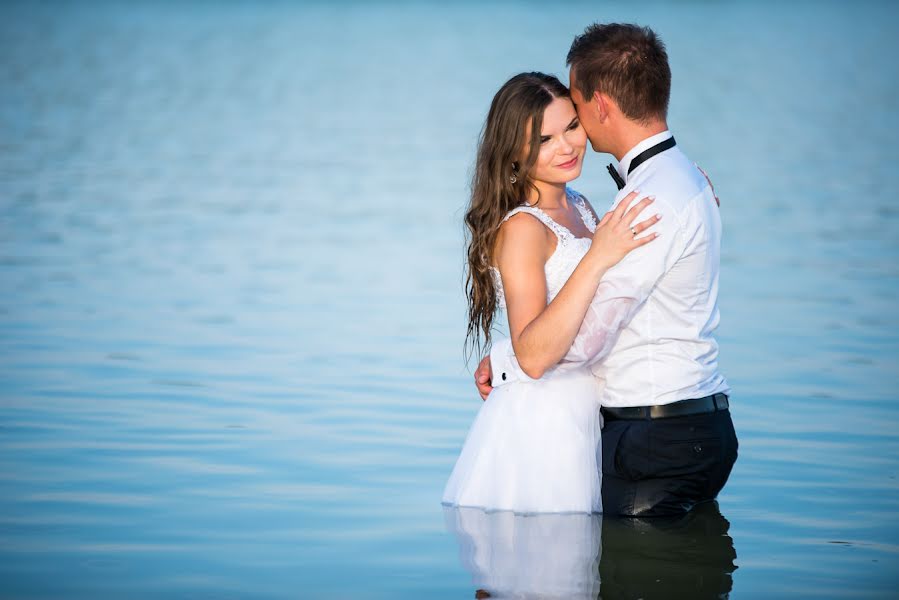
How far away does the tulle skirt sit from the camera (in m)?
5.17

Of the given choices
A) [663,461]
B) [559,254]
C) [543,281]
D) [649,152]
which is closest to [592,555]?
[663,461]

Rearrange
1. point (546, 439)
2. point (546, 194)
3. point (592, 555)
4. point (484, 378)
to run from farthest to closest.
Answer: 1. point (484, 378)
2. point (546, 194)
3. point (546, 439)
4. point (592, 555)

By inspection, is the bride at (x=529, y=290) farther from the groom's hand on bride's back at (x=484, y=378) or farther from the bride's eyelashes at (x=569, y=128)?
the groom's hand on bride's back at (x=484, y=378)

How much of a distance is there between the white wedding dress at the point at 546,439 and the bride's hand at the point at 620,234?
42cm

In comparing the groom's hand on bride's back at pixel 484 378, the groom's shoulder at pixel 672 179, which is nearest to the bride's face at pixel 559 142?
the groom's shoulder at pixel 672 179

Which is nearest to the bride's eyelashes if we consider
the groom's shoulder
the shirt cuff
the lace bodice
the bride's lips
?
the bride's lips

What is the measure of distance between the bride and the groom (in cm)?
11

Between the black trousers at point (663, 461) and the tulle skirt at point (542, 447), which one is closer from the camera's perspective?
the black trousers at point (663, 461)

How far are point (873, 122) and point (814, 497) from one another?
1661 cm

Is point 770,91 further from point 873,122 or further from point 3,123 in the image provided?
point 3,123

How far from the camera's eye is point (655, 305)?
4.97 m

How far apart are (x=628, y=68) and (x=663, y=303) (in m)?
0.86

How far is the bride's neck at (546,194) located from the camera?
541 cm

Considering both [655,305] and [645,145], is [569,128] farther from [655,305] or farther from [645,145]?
[655,305]
